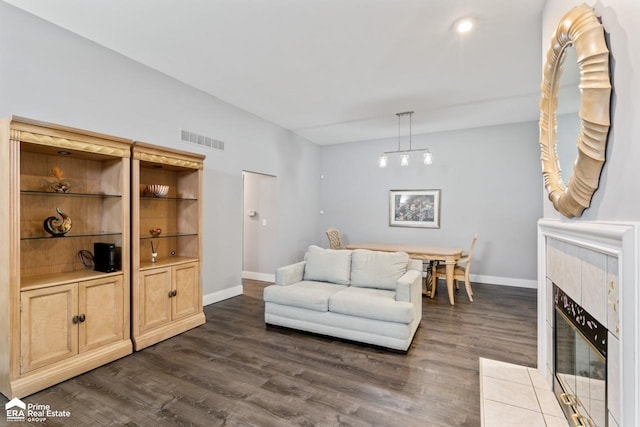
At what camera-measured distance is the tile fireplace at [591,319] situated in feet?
3.45

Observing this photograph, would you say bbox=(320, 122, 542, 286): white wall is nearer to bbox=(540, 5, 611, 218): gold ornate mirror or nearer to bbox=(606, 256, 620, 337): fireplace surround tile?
bbox=(540, 5, 611, 218): gold ornate mirror

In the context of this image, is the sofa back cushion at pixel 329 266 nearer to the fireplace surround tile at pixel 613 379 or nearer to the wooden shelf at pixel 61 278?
the wooden shelf at pixel 61 278

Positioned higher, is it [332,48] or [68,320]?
[332,48]

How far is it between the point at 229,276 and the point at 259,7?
141 inches

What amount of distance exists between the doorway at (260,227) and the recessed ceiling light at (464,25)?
379 cm

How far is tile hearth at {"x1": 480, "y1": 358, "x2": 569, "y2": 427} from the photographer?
172 centimetres

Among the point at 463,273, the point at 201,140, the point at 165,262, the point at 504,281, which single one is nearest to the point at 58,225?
the point at 165,262

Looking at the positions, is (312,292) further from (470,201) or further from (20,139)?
(470,201)

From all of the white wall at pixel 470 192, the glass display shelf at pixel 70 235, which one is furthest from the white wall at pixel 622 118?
the white wall at pixel 470 192

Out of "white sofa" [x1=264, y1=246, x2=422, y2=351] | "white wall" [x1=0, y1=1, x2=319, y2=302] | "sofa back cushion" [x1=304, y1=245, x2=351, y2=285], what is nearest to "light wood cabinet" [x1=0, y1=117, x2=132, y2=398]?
"white wall" [x1=0, y1=1, x2=319, y2=302]

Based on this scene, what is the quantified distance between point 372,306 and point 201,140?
3108 millimetres

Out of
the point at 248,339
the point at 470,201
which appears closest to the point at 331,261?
the point at 248,339

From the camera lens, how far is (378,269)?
3561 mm

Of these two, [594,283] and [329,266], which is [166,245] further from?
[594,283]
